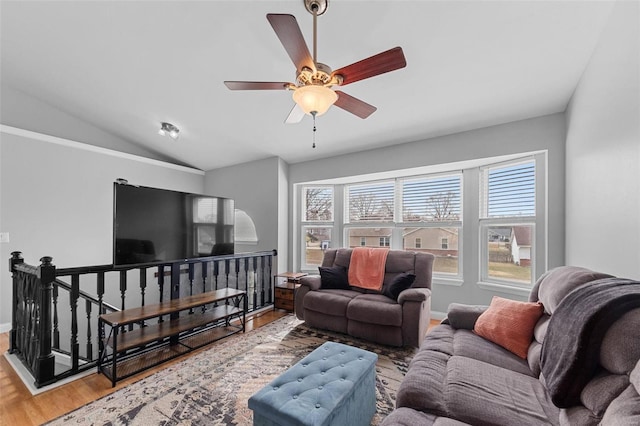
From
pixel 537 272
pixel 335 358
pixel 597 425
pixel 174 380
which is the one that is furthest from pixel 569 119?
pixel 174 380

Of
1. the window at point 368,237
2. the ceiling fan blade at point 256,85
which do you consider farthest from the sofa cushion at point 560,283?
the window at point 368,237

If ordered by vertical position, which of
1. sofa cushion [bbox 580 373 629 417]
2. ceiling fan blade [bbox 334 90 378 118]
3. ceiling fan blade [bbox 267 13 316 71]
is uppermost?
ceiling fan blade [bbox 267 13 316 71]

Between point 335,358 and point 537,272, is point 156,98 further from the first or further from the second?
point 537,272

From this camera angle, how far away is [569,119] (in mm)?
2682

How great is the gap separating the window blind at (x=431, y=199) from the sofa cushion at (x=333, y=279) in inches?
56.7

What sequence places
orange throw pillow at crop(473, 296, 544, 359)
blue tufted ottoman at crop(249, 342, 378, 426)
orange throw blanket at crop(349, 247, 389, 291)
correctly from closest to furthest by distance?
blue tufted ottoman at crop(249, 342, 378, 426) < orange throw pillow at crop(473, 296, 544, 359) < orange throw blanket at crop(349, 247, 389, 291)

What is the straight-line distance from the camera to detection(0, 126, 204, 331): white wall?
3695 mm

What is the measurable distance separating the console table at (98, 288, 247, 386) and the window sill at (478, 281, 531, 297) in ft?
9.99

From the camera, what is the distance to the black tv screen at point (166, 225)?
8.53 ft

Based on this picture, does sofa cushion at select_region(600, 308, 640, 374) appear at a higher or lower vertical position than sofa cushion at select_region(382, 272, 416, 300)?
higher

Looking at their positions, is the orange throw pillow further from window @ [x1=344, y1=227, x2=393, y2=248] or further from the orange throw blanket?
window @ [x1=344, y1=227, x2=393, y2=248]

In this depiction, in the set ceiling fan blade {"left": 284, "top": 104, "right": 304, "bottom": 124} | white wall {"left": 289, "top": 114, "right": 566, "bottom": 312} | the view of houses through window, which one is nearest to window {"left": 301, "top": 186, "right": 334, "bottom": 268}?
the view of houses through window

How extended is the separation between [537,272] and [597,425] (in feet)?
8.62

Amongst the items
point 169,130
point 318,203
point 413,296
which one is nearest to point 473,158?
point 413,296
